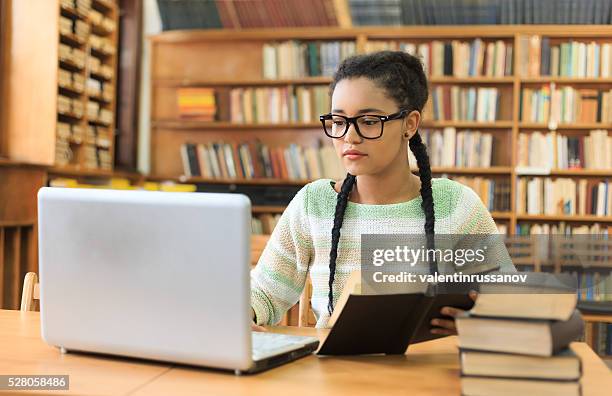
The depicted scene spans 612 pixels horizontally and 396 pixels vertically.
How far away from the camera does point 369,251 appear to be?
4.75 feet

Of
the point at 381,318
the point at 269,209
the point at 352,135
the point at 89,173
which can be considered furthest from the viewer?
the point at 269,209

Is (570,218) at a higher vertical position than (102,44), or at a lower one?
lower

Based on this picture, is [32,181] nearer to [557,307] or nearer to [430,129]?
[430,129]

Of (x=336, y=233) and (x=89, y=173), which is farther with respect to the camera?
(x=89, y=173)

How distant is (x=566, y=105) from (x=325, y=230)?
3738mm

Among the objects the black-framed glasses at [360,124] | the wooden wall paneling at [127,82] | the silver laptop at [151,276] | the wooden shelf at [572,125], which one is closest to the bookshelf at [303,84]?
the wooden shelf at [572,125]

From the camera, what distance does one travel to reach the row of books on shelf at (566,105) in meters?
5.02

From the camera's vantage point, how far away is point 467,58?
203 inches

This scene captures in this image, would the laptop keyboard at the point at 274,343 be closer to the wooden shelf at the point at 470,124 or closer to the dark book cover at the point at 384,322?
the dark book cover at the point at 384,322

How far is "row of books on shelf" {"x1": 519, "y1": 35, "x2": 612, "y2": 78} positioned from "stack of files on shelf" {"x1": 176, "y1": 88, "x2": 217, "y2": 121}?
6.85ft

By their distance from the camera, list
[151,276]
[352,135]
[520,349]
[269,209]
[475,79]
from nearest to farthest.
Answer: [520,349] < [151,276] < [352,135] < [475,79] < [269,209]

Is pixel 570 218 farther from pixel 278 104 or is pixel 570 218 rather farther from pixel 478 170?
pixel 278 104

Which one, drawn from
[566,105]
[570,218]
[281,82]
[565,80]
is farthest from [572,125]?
[281,82]

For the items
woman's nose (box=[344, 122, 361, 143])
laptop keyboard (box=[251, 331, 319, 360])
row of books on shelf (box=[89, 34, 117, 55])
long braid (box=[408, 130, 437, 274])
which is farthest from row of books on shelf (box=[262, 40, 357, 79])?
laptop keyboard (box=[251, 331, 319, 360])
